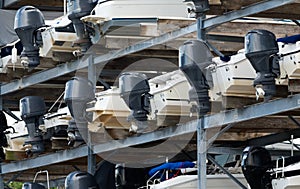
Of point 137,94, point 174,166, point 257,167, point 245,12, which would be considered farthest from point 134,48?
point 257,167

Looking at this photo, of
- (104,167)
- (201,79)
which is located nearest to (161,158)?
(104,167)

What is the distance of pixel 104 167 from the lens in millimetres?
22359

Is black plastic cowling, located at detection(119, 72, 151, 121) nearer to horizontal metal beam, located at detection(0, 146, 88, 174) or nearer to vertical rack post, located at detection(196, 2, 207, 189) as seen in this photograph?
vertical rack post, located at detection(196, 2, 207, 189)

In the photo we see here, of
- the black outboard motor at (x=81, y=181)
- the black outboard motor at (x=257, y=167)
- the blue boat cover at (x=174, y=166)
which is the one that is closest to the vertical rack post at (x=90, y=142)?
the black outboard motor at (x=81, y=181)

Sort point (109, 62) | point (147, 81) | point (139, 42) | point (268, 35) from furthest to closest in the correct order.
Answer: point (109, 62)
point (139, 42)
point (147, 81)
point (268, 35)

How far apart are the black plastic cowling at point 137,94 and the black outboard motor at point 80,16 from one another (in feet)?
7.24

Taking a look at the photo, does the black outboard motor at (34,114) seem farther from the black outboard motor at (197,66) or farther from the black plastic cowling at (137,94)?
the black outboard motor at (197,66)

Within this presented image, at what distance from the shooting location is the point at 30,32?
21734 millimetres

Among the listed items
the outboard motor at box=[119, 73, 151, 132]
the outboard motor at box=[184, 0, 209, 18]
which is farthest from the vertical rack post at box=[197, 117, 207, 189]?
the outboard motor at box=[184, 0, 209, 18]

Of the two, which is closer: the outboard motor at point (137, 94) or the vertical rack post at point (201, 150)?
the vertical rack post at point (201, 150)

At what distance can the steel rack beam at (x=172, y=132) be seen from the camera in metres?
16.7

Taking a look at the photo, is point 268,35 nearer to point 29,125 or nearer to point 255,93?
point 255,93

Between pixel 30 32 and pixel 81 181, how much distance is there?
2.72 metres

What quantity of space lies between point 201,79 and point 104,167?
4990 millimetres
